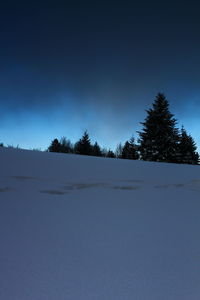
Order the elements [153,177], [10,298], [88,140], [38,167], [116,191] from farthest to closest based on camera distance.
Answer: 1. [88,140]
2. [153,177]
3. [38,167]
4. [116,191]
5. [10,298]

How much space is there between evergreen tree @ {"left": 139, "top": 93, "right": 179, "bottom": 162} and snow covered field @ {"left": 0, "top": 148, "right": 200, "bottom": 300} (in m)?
13.7

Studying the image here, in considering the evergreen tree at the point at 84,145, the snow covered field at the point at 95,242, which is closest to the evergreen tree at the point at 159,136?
the evergreen tree at the point at 84,145

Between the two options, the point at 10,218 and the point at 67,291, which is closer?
the point at 67,291

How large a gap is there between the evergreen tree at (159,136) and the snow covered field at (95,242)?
45.0 feet

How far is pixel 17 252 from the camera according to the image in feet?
3.20

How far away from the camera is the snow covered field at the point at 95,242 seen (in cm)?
81

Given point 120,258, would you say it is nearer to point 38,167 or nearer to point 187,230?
point 187,230

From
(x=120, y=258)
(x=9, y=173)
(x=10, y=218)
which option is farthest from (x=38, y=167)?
(x=120, y=258)

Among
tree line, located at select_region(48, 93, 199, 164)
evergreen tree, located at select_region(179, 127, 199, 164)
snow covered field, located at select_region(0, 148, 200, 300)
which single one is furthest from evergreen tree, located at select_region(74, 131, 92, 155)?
snow covered field, located at select_region(0, 148, 200, 300)

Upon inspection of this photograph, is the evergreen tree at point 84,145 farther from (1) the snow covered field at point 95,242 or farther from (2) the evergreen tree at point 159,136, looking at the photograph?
(1) the snow covered field at point 95,242

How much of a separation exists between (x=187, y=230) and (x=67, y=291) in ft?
2.95

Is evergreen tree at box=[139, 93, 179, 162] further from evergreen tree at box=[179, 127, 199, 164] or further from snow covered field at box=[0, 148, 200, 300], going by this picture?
snow covered field at box=[0, 148, 200, 300]

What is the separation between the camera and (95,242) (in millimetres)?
1100

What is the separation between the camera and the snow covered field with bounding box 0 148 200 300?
2.66 feet
